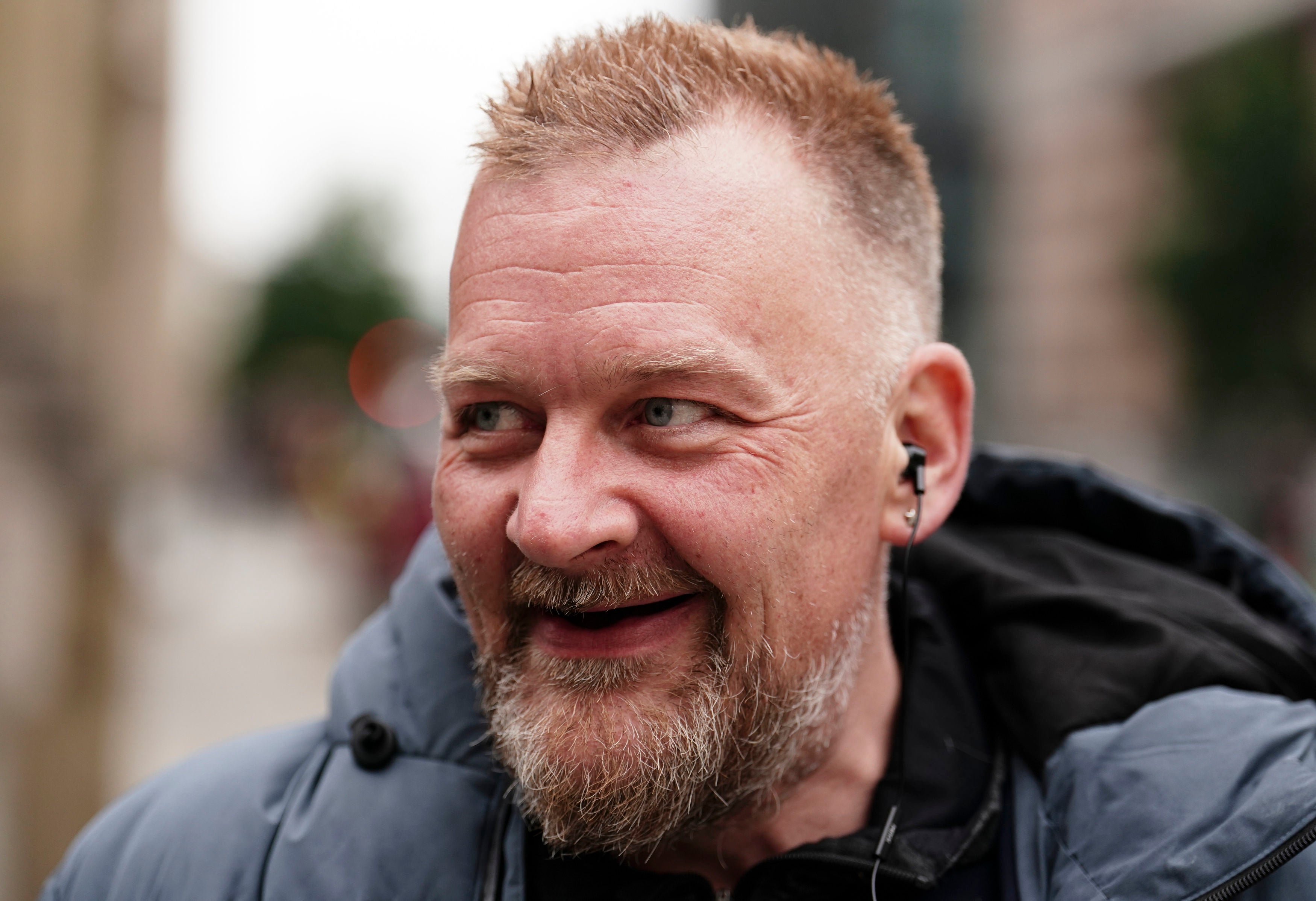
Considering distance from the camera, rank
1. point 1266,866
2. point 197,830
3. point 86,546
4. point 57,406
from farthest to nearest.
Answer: point 57,406, point 86,546, point 197,830, point 1266,866

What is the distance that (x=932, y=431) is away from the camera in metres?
2.21

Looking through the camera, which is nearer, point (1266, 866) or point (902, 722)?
point (1266, 866)

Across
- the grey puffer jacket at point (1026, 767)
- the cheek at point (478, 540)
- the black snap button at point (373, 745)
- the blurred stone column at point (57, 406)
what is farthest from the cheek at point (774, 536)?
the blurred stone column at point (57, 406)

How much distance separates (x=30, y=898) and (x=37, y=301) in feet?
18.1

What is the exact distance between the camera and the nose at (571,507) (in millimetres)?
1750

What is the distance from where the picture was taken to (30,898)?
5.22 m

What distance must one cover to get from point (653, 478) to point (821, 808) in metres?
0.78

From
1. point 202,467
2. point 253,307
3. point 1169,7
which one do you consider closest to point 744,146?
point 1169,7

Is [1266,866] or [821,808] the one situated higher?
[1266,866]

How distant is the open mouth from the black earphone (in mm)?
511

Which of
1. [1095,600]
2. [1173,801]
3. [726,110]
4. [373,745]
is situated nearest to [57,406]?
[373,745]

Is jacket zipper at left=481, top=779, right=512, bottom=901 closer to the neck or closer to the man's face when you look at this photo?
the man's face

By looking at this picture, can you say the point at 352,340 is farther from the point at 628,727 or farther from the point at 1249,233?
the point at 628,727

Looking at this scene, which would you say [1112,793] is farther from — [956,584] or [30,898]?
[30,898]
